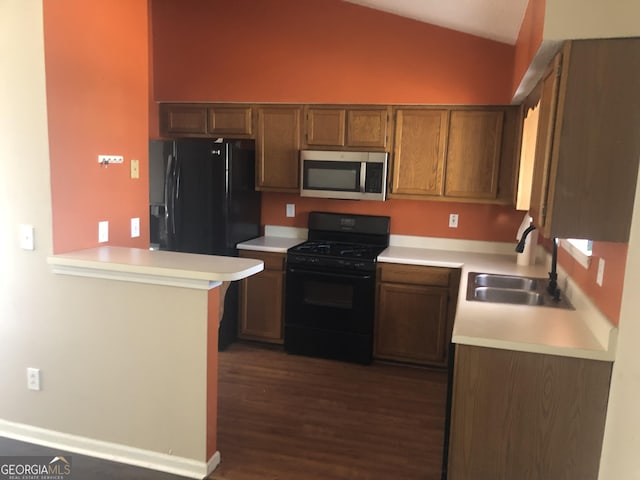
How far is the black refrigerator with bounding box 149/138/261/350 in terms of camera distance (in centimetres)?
404

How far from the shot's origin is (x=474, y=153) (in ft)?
12.8

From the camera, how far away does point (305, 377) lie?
12.2 feet

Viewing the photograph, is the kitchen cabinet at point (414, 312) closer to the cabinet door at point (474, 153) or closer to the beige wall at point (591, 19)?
the cabinet door at point (474, 153)

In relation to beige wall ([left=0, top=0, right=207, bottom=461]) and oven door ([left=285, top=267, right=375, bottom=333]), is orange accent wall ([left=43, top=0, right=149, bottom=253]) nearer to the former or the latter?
beige wall ([left=0, top=0, right=207, bottom=461])

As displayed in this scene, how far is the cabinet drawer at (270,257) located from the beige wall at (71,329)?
1.72m

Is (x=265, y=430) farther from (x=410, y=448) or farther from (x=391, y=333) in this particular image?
(x=391, y=333)

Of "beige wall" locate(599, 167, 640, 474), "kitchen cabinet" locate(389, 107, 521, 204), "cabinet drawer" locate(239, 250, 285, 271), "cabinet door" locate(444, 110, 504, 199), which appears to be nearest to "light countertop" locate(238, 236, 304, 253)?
"cabinet drawer" locate(239, 250, 285, 271)

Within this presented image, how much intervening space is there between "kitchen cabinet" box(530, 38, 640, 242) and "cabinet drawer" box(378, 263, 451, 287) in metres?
1.88

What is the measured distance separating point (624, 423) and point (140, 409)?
7.09 feet

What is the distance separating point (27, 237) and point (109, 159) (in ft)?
1.97

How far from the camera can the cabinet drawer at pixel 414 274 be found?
3.79 m

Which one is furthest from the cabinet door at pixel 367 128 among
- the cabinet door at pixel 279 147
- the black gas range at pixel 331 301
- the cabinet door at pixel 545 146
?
the cabinet door at pixel 545 146

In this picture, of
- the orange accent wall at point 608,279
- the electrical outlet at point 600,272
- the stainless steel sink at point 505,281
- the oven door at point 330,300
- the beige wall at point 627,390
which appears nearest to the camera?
→ the beige wall at point 627,390

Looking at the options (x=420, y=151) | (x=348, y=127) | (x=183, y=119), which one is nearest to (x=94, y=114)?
(x=183, y=119)
